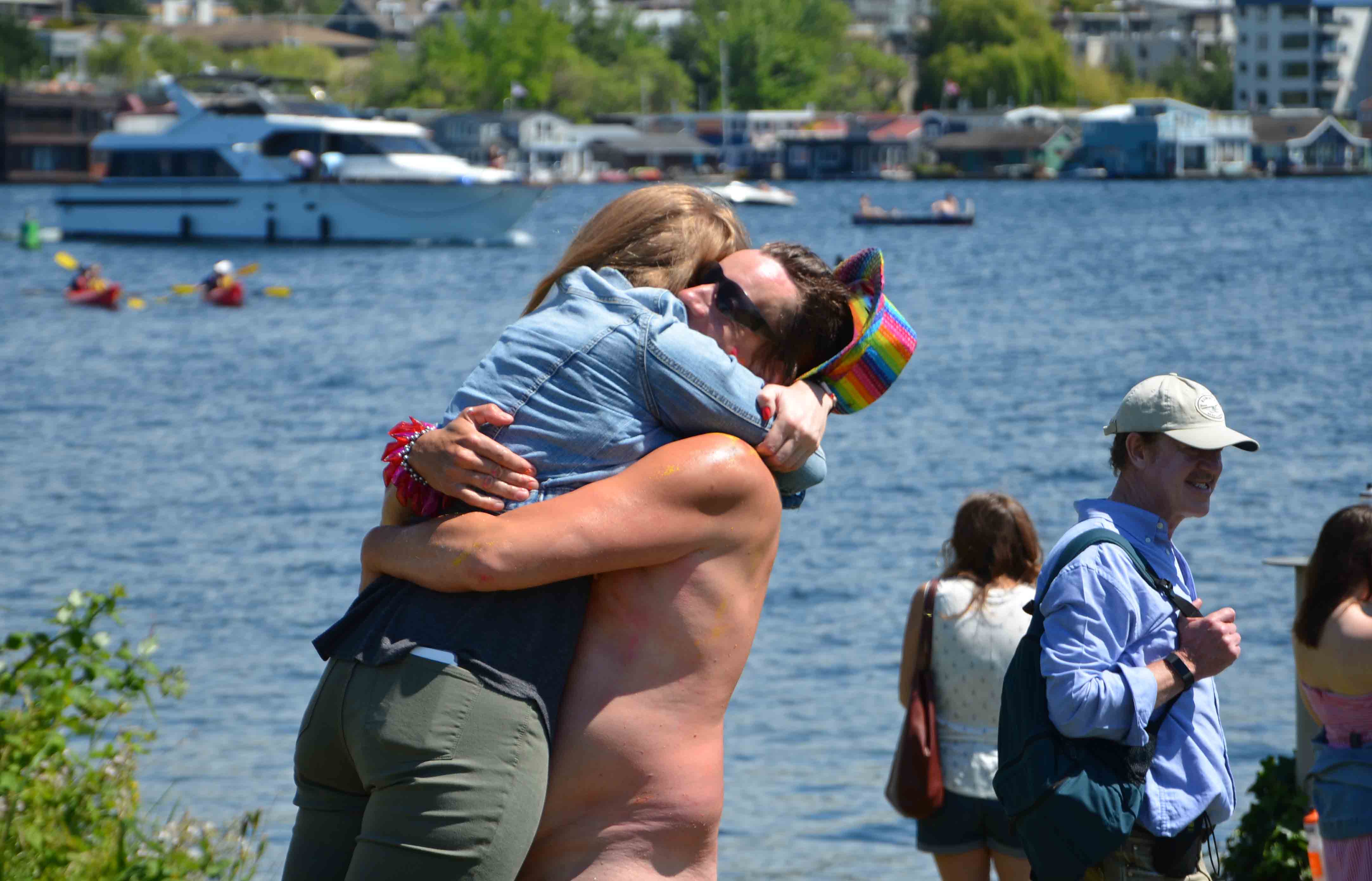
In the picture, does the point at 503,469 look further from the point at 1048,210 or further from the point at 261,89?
the point at 1048,210

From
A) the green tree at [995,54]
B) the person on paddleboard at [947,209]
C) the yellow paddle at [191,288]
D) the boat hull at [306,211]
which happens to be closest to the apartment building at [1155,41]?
the green tree at [995,54]

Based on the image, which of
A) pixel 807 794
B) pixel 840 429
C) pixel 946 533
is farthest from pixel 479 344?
pixel 807 794

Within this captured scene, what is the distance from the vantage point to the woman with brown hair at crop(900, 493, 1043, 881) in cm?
546

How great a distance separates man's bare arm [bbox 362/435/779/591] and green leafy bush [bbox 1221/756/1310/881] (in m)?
3.93

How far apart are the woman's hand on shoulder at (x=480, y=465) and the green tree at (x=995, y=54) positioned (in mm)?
163061

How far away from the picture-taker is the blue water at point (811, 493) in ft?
32.1

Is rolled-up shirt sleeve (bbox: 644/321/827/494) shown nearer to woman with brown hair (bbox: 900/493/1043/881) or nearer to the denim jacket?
the denim jacket

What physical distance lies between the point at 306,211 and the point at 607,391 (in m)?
64.5

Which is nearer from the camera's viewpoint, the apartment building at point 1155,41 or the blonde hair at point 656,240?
the blonde hair at point 656,240

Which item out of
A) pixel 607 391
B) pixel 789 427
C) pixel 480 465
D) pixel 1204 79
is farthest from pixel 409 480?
pixel 1204 79

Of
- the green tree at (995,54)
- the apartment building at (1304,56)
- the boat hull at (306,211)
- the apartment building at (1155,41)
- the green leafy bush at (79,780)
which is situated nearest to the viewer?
the green leafy bush at (79,780)

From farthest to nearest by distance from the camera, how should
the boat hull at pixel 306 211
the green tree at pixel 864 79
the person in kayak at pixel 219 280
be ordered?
the green tree at pixel 864 79
the boat hull at pixel 306 211
the person in kayak at pixel 219 280

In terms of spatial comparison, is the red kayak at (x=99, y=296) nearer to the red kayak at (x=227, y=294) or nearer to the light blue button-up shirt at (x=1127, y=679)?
the red kayak at (x=227, y=294)

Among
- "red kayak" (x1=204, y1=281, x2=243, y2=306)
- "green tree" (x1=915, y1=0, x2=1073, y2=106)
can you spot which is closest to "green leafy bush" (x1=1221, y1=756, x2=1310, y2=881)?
"red kayak" (x1=204, y1=281, x2=243, y2=306)
